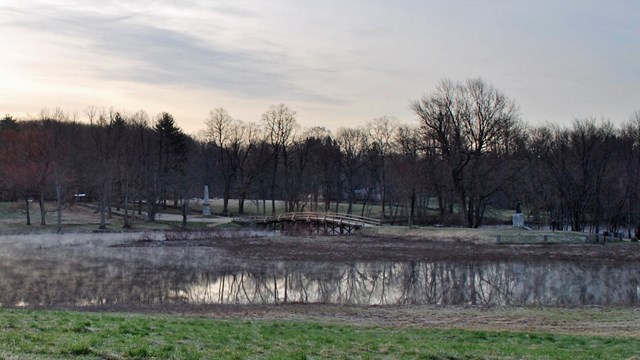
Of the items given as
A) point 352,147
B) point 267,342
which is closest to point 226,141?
point 352,147

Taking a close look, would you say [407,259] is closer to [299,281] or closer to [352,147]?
[299,281]

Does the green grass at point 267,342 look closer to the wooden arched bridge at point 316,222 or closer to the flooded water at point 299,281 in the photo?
the flooded water at point 299,281

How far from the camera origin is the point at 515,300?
74.3 ft

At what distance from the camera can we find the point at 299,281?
27453mm

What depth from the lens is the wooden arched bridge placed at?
6299 centimetres

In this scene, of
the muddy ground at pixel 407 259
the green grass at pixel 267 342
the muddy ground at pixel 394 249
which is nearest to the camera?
the green grass at pixel 267 342

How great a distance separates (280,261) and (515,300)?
1514cm

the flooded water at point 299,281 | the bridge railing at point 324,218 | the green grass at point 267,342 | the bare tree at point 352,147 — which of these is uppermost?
the bare tree at point 352,147

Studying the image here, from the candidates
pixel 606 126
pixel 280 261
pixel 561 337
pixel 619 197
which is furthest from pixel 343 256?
pixel 606 126

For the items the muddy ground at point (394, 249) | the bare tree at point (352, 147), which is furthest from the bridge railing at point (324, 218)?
the bare tree at point (352, 147)

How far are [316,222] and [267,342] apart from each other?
177 ft

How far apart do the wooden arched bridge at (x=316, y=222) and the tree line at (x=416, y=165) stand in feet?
22.5

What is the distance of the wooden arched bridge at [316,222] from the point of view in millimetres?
62994

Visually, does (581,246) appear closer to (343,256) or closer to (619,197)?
(343,256)
